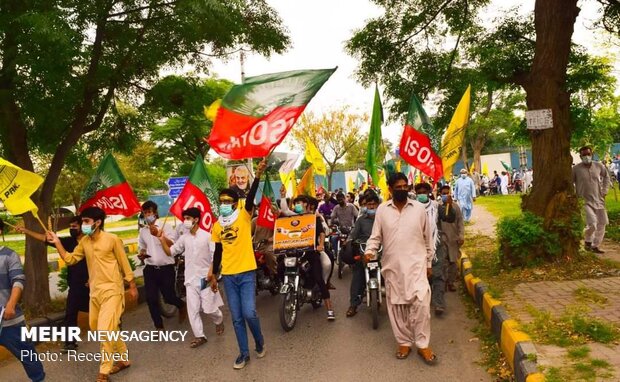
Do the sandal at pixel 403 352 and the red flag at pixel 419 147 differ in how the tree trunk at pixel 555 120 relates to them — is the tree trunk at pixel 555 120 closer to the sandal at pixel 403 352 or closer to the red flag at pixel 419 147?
the red flag at pixel 419 147

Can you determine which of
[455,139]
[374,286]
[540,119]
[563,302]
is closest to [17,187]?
[374,286]

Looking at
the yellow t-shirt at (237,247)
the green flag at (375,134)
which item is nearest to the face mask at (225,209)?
the yellow t-shirt at (237,247)

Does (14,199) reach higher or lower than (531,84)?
lower

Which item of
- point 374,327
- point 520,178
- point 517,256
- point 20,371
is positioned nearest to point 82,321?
point 20,371

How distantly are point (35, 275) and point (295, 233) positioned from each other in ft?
12.5

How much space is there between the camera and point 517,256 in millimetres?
7555

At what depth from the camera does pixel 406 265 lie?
194 inches

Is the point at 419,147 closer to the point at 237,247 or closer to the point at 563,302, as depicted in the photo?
the point at 563,302

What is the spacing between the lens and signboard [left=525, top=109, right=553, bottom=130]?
741 cm

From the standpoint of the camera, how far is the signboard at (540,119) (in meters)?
7.41

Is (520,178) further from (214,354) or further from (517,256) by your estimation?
(214,354)

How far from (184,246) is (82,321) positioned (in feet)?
7.23

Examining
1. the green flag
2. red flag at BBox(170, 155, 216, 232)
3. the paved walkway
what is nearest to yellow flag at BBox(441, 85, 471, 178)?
the green flag

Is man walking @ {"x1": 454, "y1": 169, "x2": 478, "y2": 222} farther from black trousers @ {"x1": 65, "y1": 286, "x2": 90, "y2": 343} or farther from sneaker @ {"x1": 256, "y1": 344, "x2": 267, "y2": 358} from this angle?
black trousers @ {"x1": 65, "y1": 286, "x2": 90, "y2": 343}
